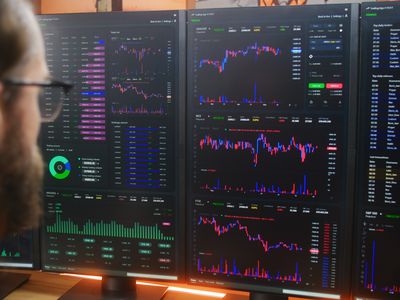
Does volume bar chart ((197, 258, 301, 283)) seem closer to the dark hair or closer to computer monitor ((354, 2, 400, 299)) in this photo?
computer monitor ((354, 2, 400, 299))

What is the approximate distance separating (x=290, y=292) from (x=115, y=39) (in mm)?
874

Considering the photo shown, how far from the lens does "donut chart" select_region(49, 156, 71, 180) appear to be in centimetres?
155

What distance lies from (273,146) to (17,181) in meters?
0.78

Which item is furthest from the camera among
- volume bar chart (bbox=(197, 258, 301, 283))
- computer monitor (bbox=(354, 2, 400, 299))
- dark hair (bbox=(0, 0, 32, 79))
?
volume bar chart (bbox=(197, 258, 301, 283))

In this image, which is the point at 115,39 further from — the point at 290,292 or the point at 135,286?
the point at 290,292

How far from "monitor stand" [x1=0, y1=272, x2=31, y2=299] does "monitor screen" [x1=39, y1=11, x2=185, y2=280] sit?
189mm

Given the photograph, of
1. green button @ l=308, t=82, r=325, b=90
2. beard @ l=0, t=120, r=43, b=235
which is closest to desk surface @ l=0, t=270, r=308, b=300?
green button @ l=308, t=82, r=325, b=90

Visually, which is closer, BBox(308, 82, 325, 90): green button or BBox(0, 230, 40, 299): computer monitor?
BBox(308, 82, 325, 90): green button

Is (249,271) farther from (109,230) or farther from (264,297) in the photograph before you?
(109,230)

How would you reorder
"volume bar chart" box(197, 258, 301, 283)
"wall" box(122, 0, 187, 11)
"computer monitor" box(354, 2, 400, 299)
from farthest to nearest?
"wall" box(122, 0, 187, 11)
"volume bar chart" box(197, 258, 301, 283)
"computer monitor" box(354, 2, 400, 299)

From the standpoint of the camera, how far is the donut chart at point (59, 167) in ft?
5.08

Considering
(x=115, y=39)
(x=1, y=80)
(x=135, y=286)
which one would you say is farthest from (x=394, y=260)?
(x=1, y=80)

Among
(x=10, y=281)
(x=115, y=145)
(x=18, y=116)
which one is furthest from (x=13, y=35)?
(x=10, y=281)

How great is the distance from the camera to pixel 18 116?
0.77 m
